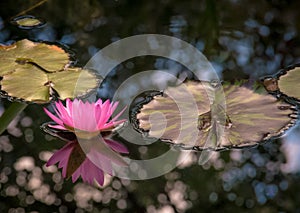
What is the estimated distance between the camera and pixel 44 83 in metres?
1.50

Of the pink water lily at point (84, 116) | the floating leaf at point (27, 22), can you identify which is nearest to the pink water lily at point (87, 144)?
the pink water lily at point (84, 116)

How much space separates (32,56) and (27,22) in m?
0.41

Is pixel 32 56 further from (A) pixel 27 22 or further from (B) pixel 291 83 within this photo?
(B) pixel 291 83

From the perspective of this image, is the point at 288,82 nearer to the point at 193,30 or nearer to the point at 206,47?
the point at 206,47

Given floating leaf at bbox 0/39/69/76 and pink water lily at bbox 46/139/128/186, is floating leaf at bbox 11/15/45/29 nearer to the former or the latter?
floating leaf at bbox 0/39/69/76

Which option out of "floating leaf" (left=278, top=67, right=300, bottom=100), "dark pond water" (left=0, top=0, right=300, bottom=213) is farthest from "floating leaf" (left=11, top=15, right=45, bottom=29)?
"floating leaf" (left=278, top=67, right=300, bottom=100)

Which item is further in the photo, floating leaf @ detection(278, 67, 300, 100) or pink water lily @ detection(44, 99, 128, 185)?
floating leaf @ detection(278, 67, 300, 100)

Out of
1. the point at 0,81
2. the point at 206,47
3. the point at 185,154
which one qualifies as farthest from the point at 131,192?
the point at 206,47

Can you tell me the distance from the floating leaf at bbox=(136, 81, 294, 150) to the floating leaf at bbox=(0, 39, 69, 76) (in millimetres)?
419

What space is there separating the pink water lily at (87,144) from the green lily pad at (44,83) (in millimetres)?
155

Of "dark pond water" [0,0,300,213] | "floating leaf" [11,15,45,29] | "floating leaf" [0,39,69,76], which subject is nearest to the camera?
"dark pond water" [0,0,300,213]

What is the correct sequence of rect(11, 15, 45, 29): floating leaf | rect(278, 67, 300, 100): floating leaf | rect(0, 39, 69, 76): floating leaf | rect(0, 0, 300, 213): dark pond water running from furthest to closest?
rect(11, 15, 45, 29): floating leaf
rect(0, 39, 69, 76): floating leaf
rect(278, 67, 300, 100): floating leaf
rect(0, 0, 300, 213): dark pond water

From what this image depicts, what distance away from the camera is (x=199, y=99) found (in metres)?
1.41

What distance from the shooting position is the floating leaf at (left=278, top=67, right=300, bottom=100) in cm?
143
